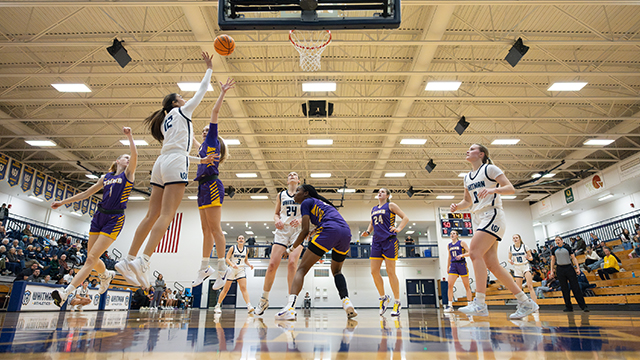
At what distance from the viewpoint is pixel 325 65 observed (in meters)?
12.7

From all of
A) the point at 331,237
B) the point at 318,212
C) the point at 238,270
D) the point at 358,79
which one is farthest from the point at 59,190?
the point at 331,237

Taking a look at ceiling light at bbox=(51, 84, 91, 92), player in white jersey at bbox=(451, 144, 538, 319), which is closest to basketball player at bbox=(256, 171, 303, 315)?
player in white jersey at bbox=(451, 144, 538, 319)

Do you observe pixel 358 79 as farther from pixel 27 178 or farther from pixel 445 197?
pixel 27 178

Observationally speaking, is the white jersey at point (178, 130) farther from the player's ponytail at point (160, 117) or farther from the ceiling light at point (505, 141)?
the ceiling light at point (505, 141)

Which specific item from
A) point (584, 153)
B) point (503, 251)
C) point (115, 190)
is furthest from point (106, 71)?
point (503, 251)

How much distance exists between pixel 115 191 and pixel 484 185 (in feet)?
15.7

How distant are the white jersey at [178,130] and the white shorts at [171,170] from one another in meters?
0.08

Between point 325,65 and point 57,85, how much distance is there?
9056 mm

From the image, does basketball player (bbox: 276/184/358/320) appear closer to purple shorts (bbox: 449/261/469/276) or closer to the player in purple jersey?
the player in purple jersey

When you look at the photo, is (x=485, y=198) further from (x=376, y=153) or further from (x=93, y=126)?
(x=93, y=126)

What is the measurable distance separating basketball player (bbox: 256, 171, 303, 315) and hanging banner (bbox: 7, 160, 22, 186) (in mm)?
18379

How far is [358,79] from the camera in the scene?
1332 cm

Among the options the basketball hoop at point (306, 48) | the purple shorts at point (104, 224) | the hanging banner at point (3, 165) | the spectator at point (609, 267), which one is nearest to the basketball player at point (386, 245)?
the purple shorts at point (104, 224)

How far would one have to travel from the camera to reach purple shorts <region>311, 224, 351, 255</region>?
4.20 meters
